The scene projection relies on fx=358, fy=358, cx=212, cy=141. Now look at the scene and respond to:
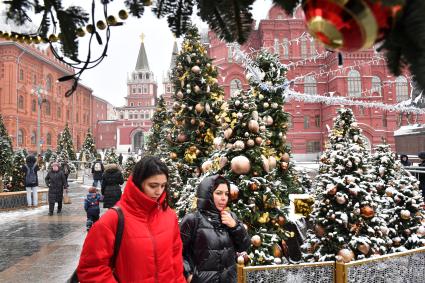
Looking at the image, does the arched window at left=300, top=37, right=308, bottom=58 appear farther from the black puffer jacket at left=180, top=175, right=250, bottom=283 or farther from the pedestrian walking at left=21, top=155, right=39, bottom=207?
the black puffer jacket at left=180, top=175, right=250, bottom=283

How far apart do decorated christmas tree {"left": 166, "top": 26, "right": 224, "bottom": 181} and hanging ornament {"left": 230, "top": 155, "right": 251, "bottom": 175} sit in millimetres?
3760

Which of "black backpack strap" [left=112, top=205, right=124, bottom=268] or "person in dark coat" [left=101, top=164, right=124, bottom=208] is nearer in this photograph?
"black backpack strap" [left=112, top=205, right=124, bottom=268]

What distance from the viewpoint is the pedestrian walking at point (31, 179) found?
10.7 metres

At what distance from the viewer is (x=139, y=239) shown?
2.09 m

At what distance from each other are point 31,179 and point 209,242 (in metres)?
10.1

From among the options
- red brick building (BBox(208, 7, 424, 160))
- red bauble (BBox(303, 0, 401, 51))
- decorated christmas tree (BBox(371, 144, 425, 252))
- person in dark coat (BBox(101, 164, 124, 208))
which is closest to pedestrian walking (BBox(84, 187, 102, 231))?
person in dark coat (BBox(101, 164, 124, 208))

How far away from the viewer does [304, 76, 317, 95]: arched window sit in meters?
34.2

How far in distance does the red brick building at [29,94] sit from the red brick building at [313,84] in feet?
60.3

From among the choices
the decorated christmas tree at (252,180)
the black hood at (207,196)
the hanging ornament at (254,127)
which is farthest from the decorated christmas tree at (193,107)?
the black hood at (207,196)

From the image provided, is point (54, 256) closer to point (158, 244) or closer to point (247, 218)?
point (247, 218)

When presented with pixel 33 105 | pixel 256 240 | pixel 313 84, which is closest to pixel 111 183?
pixel 256 240

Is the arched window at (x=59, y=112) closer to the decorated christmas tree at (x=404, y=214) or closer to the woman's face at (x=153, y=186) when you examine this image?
the decorated christmas tree at (x=404, y=214)

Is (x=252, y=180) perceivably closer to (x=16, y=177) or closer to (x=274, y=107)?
(x=274, y=107)

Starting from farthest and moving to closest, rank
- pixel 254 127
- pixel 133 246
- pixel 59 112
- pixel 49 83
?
1. pixel 59 112
2. pixel 49 83
3. pixel 254 127
4. pixel 133 246
